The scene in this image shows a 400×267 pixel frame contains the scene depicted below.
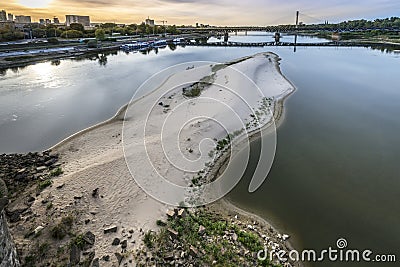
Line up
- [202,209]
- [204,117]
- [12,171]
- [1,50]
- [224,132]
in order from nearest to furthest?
1. [202,209]
2. [12,171]
3. [224,132]
4. [204,117]
5. [1,50]

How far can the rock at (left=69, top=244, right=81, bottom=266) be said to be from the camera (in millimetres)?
5935

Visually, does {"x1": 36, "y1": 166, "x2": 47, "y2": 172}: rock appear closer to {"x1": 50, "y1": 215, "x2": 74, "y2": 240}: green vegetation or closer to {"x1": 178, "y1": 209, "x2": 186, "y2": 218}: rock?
{"x1": 50, "y1": 215, "x2": 74, "y2": 240}: green vegetation

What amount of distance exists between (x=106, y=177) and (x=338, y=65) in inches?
1499

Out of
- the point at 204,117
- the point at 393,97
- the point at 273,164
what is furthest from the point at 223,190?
the point at 393,97

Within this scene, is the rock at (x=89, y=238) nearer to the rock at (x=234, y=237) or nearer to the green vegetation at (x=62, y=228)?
the green vegetation at (x=62, y=228)

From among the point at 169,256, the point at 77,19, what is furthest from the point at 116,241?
the point at 77,19

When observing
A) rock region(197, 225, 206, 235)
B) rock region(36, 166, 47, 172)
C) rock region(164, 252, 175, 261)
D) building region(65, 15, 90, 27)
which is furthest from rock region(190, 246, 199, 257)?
building region(65, 15, 90, 27)

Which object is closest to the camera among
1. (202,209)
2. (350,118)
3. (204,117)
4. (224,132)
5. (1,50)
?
(202,209)

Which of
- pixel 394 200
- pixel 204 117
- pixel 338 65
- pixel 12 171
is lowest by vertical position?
pixel 394 200

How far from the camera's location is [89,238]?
255 inches

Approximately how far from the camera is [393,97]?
21266 mm

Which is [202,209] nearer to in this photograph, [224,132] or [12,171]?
[224,132]

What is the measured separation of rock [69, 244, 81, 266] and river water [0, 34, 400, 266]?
511 centimetres

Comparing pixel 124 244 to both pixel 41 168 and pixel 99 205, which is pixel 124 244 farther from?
pixel 41 168
